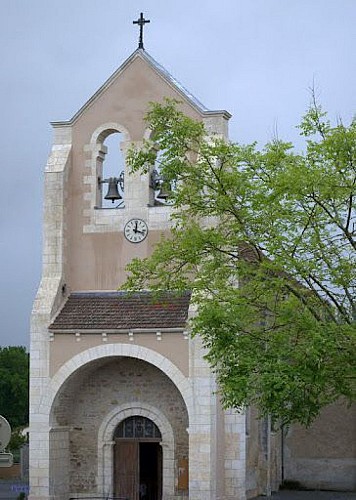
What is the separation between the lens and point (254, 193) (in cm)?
1742

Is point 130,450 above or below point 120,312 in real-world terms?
below

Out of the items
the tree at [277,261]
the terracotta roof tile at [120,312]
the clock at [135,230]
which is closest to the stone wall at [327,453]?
the terracotta roof tile at [120,312]

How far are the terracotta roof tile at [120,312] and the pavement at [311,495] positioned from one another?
5.79m

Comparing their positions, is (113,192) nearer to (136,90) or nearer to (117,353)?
(136,90)

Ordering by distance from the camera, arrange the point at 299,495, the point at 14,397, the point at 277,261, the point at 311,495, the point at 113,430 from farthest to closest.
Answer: the point at 14,397
the point at 311,495
the point at 299,495
the point at 113,430
the point at 277,261

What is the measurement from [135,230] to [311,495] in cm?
930

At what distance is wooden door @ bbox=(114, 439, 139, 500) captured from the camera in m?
27.0

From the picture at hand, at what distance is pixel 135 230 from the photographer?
27.0 meters

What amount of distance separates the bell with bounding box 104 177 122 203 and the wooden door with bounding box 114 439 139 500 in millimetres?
6150

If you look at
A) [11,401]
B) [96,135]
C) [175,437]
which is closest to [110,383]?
[175,437]

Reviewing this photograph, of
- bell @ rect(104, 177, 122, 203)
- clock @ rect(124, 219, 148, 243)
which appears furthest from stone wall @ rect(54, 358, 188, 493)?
bell @ rect(104, 177, 122, 203)

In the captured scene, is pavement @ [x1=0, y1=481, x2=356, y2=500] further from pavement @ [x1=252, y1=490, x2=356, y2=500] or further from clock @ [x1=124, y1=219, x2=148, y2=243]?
clock @ [x1=124, y1=219, x2=148, y2=243]

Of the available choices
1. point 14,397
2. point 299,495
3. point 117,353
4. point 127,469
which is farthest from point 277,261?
point 14,397

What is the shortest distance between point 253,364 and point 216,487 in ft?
30.8
